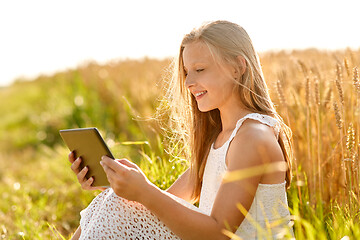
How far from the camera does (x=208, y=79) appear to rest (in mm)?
1855

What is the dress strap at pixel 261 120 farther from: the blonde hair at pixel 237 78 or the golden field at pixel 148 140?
the golden field at pixel 148 140

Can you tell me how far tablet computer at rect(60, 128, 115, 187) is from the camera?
181 centimetres

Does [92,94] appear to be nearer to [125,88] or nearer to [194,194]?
[125,88]

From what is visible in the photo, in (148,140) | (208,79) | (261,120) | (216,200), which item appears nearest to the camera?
(216,200)

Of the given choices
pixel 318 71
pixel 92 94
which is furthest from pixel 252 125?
pixel 92 94

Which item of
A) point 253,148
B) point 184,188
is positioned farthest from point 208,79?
point 184,188

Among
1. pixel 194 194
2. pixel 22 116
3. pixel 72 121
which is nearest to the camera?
pixel 194 194

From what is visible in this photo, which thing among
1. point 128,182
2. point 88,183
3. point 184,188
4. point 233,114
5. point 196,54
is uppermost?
point 196,54

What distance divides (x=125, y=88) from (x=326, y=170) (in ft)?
15.0

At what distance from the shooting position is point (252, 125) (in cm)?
172

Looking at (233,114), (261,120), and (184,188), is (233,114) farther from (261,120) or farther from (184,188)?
(184,188)

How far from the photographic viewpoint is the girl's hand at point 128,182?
1.65 meters

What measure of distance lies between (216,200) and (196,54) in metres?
0.59

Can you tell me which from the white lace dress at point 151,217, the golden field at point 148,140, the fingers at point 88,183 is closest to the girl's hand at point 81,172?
the fingers at point 88,183
